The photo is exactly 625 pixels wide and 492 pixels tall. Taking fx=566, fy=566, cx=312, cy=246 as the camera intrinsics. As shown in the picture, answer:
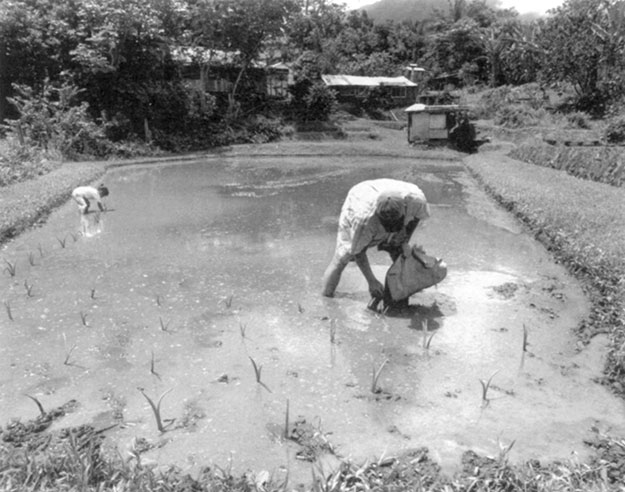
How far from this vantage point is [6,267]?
7.70 m

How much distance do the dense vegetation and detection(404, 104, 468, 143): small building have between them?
22.1 feet

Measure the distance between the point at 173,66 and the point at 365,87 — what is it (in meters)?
14.0

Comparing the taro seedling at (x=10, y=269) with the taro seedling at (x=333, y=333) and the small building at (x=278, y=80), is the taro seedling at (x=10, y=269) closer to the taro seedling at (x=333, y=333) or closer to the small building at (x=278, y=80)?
the taro seedling at (x=333, y=333)

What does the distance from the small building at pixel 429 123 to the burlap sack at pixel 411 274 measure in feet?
73.2

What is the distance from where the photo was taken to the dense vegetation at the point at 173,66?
22.4 m

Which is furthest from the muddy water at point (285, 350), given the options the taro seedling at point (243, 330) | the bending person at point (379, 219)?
the bending person at point (379, 219)

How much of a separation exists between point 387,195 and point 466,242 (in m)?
4.32

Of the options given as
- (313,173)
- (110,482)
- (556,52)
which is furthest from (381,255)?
(556,52)

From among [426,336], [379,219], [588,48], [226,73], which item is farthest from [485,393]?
[588,48]

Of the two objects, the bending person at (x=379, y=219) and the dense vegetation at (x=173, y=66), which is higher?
the dense vegetation at (x=173, y=66)

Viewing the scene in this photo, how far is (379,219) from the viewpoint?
5.66 meters

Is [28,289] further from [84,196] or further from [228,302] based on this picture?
[84,196]

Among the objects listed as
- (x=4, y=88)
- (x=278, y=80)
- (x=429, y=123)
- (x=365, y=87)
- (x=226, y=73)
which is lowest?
(x=429, y=123)

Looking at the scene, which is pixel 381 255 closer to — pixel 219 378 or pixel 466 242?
pixel 466 242
